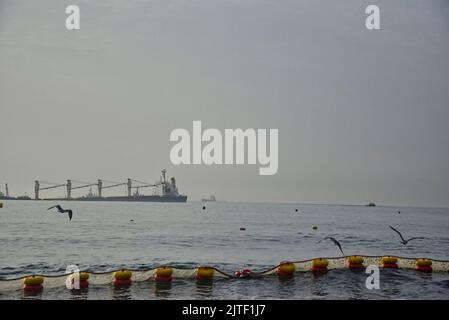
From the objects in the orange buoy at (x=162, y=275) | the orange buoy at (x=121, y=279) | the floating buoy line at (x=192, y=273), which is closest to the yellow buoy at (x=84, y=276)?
the floating buoy line at (x=192, y=273)

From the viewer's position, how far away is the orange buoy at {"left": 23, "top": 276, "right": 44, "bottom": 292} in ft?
62.8

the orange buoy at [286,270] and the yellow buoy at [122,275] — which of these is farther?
the orange buoy at [286,270]

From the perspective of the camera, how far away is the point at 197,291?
66.0ft

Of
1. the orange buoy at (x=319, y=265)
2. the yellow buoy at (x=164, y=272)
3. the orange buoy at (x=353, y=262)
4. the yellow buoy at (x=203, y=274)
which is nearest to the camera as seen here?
the yellow buoy at (x=164, y=272)

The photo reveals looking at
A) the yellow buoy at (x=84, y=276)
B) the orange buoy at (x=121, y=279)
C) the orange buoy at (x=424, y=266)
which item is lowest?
the orange buoy at (x=424, y=266)

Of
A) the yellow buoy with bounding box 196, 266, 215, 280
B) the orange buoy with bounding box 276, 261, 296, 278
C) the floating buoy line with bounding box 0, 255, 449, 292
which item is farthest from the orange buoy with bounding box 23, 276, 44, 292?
the orange buoy with bounding box 276, 261, 296, 278

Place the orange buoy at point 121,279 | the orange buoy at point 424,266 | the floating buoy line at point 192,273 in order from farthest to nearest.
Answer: the orange buoy at point 424,266 < the orange buoy at point 121,279 < the floating buoy line at point 192,273

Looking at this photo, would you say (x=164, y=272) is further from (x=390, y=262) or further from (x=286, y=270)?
(x=390, y=262)

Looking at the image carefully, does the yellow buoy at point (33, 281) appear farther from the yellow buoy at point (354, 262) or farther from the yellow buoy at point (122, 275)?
the yellow buoy at point (354, 262)

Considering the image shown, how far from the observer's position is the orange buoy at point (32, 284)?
62.8 ft
